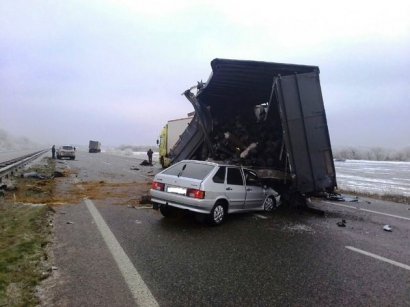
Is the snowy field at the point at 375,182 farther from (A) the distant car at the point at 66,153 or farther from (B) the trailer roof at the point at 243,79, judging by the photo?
(A) the distant car at the point at 66,153

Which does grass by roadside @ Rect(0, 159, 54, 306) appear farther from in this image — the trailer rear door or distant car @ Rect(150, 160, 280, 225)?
the trailer rear door

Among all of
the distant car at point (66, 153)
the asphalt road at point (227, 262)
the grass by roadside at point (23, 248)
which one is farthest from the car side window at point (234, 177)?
the distant car at point (66, 153)

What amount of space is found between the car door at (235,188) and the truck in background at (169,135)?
58.6ft

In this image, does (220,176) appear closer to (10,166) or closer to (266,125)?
(266,125)

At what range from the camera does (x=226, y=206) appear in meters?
9.45

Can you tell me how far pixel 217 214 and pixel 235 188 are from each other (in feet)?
3.08

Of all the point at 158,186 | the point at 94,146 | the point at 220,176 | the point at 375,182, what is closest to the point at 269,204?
the point at 220,176

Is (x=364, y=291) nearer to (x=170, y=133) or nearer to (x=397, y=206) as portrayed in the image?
(x=397, y=206)

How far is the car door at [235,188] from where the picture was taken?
374 inches

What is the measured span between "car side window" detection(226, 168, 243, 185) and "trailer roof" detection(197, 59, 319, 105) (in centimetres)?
299

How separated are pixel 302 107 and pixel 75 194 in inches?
323

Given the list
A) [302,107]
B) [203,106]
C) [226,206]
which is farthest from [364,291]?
[203,106]

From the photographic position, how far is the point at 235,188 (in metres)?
9.72

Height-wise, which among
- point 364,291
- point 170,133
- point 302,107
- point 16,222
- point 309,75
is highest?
point 170,133
